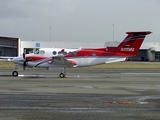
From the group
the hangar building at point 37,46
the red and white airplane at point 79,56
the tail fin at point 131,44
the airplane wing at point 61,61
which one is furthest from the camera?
the hangar building at point 37,46

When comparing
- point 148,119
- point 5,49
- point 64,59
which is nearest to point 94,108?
→ point 148,119

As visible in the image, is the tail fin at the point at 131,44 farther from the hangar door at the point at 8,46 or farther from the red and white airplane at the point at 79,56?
the hangar door at the point at 8,46

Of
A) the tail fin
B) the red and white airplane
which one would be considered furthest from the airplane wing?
the tail fin

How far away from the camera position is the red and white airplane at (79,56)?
2898 centimetres

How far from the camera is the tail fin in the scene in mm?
29969

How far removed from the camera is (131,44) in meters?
30.2

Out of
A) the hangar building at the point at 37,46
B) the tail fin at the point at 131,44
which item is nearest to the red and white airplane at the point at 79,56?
the tail fin at the point at 131,44

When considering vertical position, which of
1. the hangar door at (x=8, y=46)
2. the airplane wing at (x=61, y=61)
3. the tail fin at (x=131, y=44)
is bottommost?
the airplane wing at (x=61, y=61)

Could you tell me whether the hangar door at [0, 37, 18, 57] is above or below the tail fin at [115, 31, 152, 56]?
above

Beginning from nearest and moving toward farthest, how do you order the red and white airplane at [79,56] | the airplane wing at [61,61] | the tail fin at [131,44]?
the airplane wing at [61,61] → the red and white airplane at [79,56] → the tail fin at [131,44]

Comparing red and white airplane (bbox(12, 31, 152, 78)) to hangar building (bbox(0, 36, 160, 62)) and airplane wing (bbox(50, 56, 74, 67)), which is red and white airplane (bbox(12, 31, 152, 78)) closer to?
airplane wing (bbox(50, 56, 74, 67))

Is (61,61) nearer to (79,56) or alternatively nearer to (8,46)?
(79,56)

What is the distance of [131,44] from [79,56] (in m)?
5.14

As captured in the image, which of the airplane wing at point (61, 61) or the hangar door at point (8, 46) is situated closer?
the airplane wing at point (61, 61)
